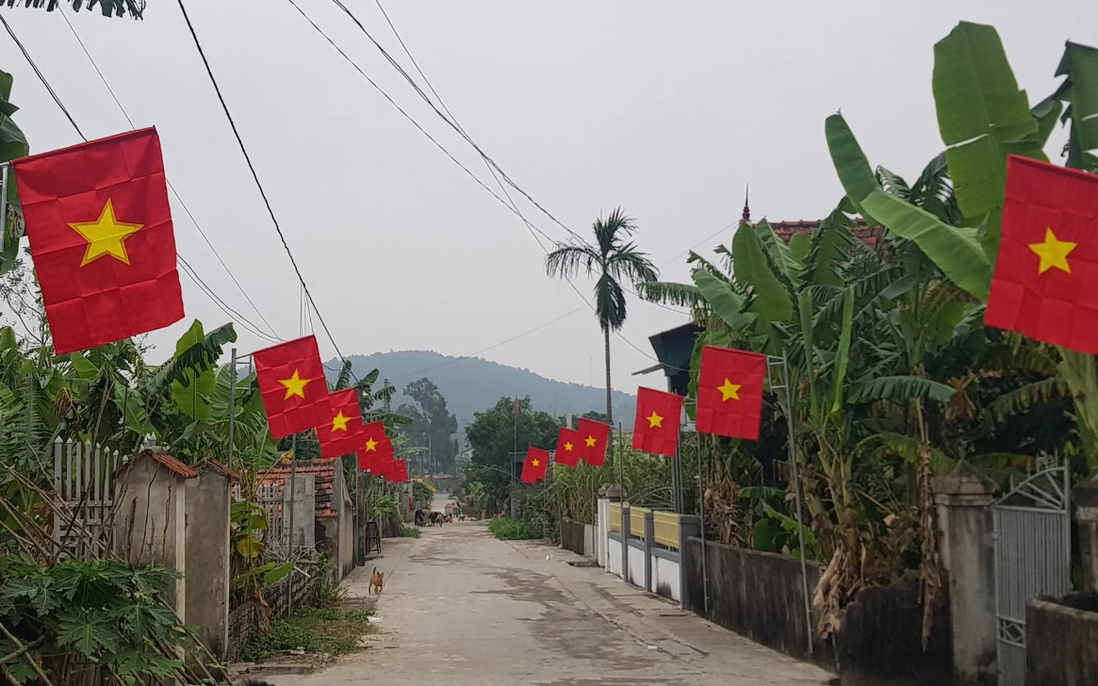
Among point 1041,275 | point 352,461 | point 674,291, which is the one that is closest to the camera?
point 1041,275

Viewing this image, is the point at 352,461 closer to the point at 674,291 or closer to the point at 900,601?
the point at 674,291

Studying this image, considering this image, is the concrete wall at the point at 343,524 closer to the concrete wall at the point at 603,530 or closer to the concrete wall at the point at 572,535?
the concrete wall at the point at 603,530

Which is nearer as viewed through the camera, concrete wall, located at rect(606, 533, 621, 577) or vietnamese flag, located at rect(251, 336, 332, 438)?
vietnamese flag, located at rect(251, 336, 332, 438)

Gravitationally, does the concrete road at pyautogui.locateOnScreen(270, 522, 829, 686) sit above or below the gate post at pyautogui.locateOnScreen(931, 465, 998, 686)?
below

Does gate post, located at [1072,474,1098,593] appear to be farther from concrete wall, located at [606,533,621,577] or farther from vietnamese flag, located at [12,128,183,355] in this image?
concrete wall, located at [606,533,621,577]

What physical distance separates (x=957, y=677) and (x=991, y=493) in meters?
1.82

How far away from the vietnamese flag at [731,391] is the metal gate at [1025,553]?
354cm

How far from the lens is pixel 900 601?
423 inches

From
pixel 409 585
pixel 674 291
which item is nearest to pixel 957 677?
pixel 674 291

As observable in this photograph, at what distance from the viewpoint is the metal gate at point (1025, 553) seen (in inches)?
348

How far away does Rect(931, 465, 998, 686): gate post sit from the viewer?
9.91 m

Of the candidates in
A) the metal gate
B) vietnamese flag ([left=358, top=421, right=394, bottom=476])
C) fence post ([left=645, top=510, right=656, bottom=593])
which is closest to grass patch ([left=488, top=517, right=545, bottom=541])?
vietnamese flag ([left=358, top=421, right=394, bottom=476])

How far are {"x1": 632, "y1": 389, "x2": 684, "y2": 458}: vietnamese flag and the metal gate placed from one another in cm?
793

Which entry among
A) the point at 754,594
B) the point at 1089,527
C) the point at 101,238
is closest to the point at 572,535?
the point at 754,594
